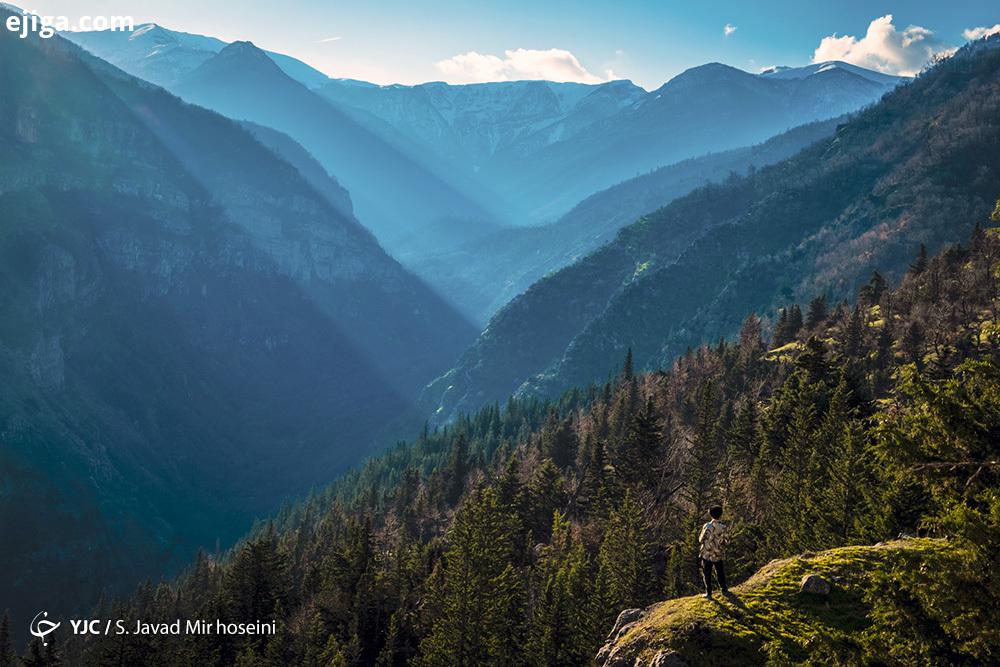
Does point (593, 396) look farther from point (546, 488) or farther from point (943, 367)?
point (943, 367)

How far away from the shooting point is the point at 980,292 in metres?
95.3

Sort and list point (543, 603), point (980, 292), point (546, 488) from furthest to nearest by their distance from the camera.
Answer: point (980, 292) → point (546, 488) → point (543, 603)

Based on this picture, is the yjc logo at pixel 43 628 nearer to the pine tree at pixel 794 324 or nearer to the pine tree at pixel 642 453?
the pine tree at pixel 642 453

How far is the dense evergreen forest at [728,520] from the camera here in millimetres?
14867

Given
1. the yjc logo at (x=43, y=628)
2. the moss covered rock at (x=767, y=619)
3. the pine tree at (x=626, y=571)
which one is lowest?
the yjc logo at (x=43, y=628)

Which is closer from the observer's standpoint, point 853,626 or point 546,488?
point 853,626

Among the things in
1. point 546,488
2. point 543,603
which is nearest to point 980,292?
point 546,488

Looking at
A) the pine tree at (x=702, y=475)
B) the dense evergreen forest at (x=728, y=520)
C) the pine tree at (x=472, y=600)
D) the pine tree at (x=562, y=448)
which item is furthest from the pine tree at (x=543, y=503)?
the pine tree at (x=562, y=448)

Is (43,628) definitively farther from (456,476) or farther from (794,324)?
(794,324)

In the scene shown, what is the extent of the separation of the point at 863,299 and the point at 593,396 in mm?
83750

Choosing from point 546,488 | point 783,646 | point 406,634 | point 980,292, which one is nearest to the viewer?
point 783,646

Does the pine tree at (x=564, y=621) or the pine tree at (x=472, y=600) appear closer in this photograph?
the pine tree at (x=564, y=621)

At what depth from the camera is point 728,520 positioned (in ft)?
160

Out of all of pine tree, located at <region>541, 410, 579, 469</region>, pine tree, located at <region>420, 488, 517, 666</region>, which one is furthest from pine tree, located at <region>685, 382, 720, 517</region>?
pine tree, located at <region>541, 410, 579, 469</region>
